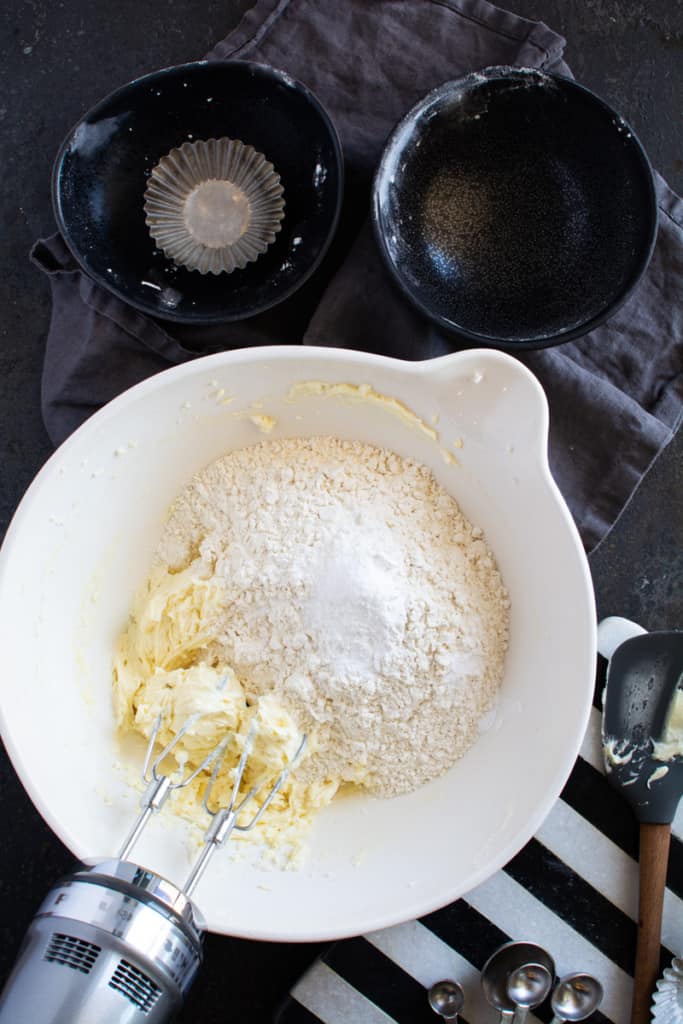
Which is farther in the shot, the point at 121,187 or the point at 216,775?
the point at 121,187

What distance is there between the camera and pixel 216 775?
2.82 ft

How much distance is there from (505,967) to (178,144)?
2.98 feet

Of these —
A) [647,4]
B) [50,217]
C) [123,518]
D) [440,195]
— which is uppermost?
[647,4]

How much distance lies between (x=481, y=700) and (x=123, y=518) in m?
0.39

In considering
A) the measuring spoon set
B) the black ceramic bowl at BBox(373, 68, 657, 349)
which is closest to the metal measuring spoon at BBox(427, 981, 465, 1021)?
the measuring spoon set

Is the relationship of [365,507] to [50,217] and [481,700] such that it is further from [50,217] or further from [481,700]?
[50,217]

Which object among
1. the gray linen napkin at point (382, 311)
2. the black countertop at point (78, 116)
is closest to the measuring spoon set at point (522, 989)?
the black countertop at point (78, 116)

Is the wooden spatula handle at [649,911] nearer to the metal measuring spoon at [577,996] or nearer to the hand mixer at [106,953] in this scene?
the metal measuring spoon at [577,996]

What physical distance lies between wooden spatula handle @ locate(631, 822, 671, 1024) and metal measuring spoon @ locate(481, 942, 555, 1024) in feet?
0.32

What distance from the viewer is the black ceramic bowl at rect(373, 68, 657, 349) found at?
3.10 ft

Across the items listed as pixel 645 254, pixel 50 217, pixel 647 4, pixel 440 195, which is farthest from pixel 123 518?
pixel 647 4

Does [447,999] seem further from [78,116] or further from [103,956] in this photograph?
[78,116]

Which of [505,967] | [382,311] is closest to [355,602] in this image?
[382,311]

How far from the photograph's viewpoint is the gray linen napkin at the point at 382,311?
0.98m
